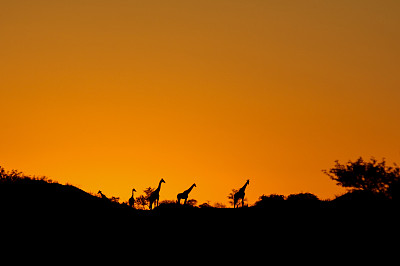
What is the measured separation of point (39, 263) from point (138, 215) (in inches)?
489

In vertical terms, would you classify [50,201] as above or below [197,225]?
above

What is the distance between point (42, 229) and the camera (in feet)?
153

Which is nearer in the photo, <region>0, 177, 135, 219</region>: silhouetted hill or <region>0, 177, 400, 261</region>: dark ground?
<region>0, 177, 400, 261</region>: dark ground

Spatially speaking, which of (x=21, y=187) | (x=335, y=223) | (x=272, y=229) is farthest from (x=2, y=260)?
(x=335, y=223)

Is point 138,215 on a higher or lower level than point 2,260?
higher

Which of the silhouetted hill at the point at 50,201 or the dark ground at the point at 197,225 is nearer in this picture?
the dark ground at the point at 197,225

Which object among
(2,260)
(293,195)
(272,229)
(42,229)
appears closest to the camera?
(2,260)

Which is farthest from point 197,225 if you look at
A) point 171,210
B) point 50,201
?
point 50,201

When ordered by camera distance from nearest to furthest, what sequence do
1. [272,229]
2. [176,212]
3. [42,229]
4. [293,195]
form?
[42,229]
[272,229]
[176,212]
[293,195]

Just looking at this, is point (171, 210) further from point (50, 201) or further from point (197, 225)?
point (50, 201)

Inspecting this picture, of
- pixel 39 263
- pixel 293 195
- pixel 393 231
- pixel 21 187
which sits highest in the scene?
pixel 293 195

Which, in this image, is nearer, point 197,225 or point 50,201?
point 50,201

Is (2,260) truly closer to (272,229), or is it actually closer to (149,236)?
(149,236)

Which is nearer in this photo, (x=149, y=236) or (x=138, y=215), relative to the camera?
(x=149, y=236)
